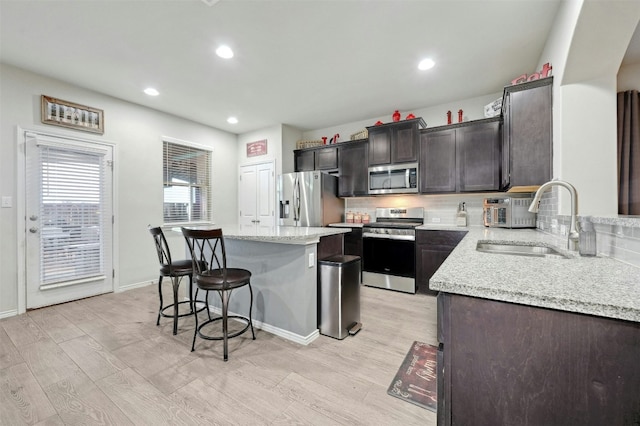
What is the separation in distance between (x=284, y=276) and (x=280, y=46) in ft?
7.39

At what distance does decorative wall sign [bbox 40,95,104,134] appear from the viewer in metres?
3.18

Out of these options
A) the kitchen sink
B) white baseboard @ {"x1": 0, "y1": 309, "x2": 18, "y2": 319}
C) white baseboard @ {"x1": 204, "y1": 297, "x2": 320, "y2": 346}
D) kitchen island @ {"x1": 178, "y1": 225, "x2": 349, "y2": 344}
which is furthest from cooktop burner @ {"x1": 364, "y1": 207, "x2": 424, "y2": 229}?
white baseboard @ {"x1": 0, "y1": 309, "x2": 18, "y2": 319}

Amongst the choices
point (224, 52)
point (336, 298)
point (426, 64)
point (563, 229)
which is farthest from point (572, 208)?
point (224, 52)

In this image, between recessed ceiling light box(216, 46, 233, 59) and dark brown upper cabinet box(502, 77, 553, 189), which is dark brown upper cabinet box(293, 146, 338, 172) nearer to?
recessed ceiling light box(216, 46, 233, 59)

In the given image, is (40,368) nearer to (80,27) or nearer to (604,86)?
(80,27)

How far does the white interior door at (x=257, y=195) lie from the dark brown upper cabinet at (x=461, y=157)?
9.01 ft

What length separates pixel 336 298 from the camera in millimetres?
2375

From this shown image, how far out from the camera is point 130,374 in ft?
6.14

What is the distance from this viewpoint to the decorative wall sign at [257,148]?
5172mm

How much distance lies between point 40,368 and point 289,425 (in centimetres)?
196

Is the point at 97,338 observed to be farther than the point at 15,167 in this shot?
No

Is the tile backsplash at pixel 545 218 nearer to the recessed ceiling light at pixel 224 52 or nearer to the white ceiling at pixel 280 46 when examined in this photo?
the white ceiling at pixel 280 46

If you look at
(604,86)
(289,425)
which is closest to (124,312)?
(289,425)

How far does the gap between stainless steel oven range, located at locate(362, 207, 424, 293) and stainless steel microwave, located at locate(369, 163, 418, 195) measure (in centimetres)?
42
